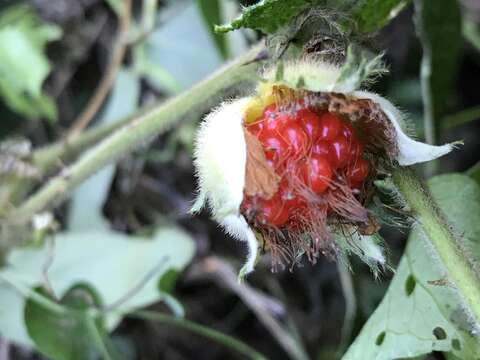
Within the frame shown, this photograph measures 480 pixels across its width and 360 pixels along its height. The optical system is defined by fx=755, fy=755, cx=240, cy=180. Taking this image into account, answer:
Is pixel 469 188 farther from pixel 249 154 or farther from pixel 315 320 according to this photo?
A: pixel 315 320

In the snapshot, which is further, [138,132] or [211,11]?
[211,11]

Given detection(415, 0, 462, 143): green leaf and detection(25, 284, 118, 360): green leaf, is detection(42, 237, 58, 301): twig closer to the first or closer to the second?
detection(25, 284, 118, 360): green leaf

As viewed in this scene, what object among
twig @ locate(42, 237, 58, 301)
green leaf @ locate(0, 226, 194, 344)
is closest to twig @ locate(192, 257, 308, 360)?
green leaf @ locate(0, 226, 194, 344)

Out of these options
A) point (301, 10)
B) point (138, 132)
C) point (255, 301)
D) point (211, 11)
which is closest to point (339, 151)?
point (301, 10)

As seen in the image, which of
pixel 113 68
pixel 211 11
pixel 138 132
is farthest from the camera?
pixel 113 68

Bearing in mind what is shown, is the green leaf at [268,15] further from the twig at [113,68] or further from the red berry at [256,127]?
the twig at [113,68]

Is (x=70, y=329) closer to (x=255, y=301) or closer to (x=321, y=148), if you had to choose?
(x=255, y=301)

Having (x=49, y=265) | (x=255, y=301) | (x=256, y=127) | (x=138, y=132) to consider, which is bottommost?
(x=255, y=301)

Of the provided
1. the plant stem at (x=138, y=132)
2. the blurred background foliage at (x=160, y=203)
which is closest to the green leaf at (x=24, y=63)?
the blurred background foliage at (x=160, y=203)
